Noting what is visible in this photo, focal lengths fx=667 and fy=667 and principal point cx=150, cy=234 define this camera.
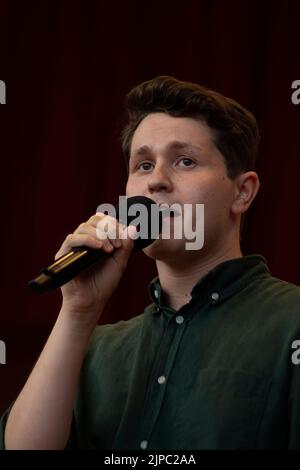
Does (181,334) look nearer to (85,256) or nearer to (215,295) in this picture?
(215,295)

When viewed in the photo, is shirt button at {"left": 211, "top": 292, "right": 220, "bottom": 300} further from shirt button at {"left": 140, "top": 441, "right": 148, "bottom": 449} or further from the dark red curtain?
the dark red curtain

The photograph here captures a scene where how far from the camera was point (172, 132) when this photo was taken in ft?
3.29

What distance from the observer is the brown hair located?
1.03 metres

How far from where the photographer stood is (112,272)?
922 mm

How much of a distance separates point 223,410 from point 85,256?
0.87 feet

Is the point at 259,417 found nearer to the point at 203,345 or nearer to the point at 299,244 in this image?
the point at 203,345

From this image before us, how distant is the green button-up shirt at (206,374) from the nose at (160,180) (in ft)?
0.47

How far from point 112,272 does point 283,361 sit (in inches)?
10.1

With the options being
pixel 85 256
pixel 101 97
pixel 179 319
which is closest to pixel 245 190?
pixel 179 319

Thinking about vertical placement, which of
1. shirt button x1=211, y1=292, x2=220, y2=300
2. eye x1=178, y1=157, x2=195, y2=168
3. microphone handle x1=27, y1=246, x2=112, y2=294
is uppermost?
eye x1=178, y1=157, x2=195, y2=168

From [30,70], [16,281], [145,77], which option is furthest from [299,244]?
[30,70]

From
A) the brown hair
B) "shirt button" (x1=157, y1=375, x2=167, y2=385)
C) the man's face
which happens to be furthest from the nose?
"shirt button" (x1=157, y1=375, x2=167, y2=385)

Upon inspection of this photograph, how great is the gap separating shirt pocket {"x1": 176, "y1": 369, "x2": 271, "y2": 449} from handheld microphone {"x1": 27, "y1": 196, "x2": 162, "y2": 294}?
0.21m

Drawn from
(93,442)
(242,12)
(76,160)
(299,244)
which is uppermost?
(242,12)
